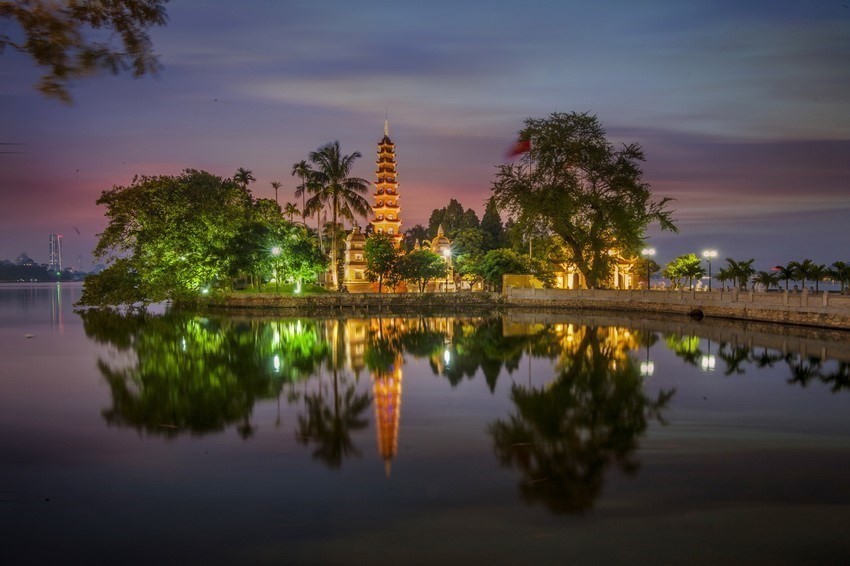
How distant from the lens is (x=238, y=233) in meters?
50.9

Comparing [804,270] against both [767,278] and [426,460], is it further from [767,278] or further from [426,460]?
[426,460]

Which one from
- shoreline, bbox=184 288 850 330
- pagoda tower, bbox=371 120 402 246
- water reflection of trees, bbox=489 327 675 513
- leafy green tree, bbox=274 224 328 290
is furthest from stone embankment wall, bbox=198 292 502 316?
water reflection of trees, bbox=489 327 675 513

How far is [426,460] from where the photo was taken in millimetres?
10141

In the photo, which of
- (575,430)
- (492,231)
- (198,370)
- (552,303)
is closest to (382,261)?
(552,303)

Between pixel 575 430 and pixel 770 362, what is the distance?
12460mm

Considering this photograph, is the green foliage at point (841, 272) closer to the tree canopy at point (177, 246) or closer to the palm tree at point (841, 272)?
the palm tree at point (841, 272)

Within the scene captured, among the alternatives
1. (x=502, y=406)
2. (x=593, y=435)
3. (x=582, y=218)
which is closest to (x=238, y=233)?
(x=582, y=218)

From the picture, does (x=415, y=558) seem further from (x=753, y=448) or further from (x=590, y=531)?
(x=753, y=448)

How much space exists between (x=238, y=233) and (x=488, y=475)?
44406mm

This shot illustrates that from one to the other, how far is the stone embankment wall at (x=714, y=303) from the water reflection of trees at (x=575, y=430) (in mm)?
16882

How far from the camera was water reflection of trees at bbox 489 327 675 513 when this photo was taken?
8781 mm

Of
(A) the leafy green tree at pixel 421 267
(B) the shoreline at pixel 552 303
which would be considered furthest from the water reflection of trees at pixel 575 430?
(A) the leafy green tree at pixel 421 267

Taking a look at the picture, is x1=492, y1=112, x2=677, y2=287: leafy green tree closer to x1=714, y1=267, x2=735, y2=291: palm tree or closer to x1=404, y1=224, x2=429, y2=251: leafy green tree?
x1=714, y1=267, x2=735, y2=291: palm tree

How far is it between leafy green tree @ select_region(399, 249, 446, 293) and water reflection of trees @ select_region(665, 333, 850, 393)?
118ft
